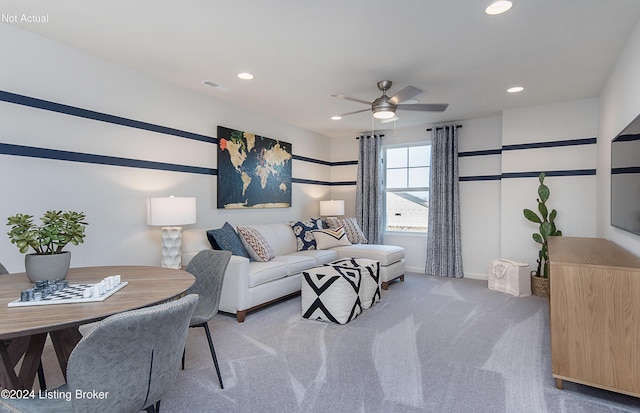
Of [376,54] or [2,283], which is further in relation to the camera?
[376,54]

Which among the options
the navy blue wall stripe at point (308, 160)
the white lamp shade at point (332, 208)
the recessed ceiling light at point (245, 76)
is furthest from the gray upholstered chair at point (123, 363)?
the white lamp shade at point (332, 208)

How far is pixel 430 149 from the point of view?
232 inches

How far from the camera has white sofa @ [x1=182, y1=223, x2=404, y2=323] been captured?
3471 mm

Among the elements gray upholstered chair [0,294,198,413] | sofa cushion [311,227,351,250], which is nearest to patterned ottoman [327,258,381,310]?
sofa cushion [311,227,351,250]

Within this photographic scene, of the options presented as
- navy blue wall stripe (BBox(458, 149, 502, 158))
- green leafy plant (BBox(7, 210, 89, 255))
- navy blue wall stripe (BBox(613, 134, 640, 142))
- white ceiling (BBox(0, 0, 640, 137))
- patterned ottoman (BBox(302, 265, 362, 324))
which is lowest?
patterned ottoman (BBox(302, 265, 362, 324))

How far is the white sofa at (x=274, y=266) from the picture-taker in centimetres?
347

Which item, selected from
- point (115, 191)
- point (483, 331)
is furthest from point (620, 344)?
point (115, 191)

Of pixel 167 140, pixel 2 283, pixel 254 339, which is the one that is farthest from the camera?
pixel 167 140

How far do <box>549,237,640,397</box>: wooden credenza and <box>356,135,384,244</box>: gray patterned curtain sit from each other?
3.99m

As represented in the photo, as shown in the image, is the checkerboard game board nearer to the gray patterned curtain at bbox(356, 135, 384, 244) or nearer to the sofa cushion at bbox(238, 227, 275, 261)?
the sofa cushion at bbox(238, 227, 275, 261)

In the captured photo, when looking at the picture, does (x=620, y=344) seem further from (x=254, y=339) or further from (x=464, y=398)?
(x=254, y=339)

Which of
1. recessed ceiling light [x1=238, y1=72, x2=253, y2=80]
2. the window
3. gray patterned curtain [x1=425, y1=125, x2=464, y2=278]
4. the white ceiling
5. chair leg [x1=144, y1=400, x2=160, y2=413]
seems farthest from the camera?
the window

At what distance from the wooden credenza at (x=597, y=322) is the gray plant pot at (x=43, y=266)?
2842mm

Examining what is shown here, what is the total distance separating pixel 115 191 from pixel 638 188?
164 inches
